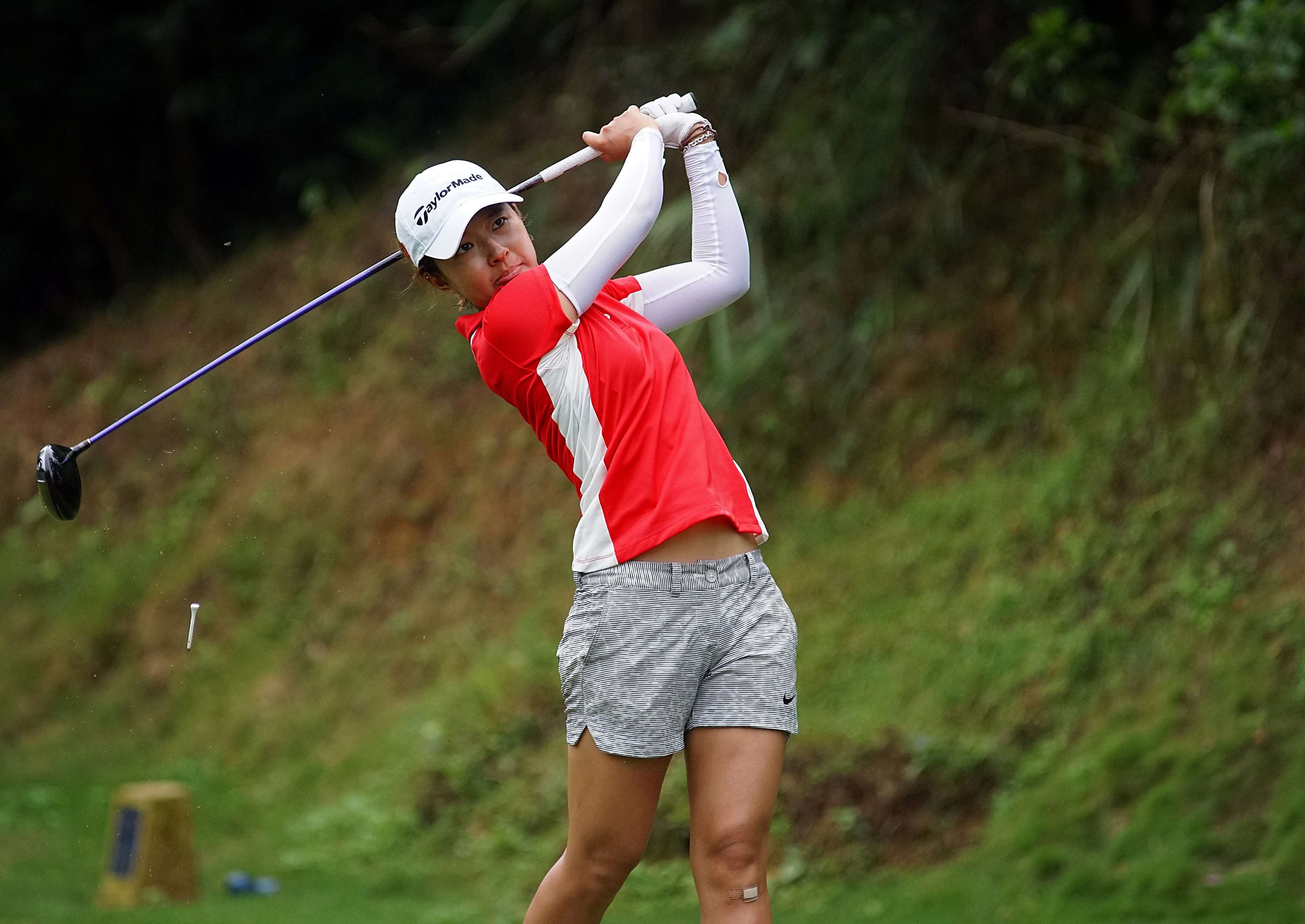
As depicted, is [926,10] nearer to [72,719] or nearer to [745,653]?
[745,653]

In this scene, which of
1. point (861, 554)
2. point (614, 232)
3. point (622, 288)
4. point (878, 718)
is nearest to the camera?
point (614, 232)

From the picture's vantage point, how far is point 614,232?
9.25ft

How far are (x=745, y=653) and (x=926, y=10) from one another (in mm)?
5327

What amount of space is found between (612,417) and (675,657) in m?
0.45

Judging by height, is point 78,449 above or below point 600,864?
above

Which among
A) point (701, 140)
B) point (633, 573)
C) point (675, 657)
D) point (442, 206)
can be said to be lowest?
point (675, 657)

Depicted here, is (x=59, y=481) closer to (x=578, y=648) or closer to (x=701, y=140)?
(x=578, y=648)

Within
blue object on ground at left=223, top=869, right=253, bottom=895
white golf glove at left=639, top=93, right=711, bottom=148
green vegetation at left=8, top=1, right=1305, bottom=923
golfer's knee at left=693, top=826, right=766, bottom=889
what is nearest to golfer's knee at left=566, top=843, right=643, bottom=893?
golfer's knee at left=693, top=826, right=766, bottom=889

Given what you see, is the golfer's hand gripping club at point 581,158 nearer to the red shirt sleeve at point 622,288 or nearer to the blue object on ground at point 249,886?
the red shirt sleeve at point 622,288

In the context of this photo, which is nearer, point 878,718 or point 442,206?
point 442,206

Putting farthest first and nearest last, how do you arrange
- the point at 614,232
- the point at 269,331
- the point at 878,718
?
the point at 878,718
the point at 269,331
the point at 614,232

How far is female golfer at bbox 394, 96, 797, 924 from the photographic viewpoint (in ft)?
9.04

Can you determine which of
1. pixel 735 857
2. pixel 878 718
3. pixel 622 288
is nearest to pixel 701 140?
pixel 622 288

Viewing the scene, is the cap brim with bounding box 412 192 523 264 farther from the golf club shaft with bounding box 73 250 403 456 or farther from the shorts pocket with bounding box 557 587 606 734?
the shorts pocket with bounding box 557 587 606 734
